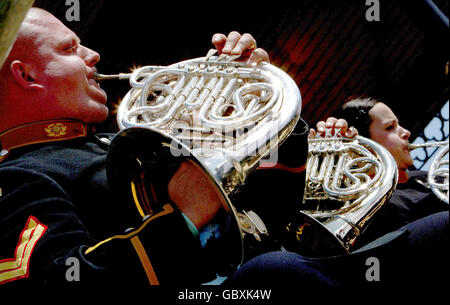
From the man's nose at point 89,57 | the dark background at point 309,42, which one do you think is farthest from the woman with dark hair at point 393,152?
the man's nose at point 89,57

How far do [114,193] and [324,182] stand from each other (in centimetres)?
128

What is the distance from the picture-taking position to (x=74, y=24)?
3357 millimetres

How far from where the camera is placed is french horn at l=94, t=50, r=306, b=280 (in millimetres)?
943

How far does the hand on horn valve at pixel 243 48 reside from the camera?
1.46 meters

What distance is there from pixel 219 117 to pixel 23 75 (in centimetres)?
93

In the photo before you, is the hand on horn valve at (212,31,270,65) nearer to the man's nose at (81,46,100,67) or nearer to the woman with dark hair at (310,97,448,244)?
the man's nose at (81,46,100,67)

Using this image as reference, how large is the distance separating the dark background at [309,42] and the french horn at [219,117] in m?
2.00

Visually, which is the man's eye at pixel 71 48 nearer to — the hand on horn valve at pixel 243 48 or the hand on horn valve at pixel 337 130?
the hand on horn valve at pixel 243 48

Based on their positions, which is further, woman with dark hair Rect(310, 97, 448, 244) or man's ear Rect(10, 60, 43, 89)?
woman with dark hair Rect(310, 97, 448, 244)

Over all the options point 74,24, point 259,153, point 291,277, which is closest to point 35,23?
point 259,153

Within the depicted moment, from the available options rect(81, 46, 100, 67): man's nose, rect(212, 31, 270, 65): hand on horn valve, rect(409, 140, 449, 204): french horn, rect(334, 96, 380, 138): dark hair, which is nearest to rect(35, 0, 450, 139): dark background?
rect(334, 96, 380, 138): dark hair

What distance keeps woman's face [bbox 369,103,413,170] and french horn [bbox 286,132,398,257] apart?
0.70 m

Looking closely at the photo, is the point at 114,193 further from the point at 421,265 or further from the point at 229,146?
the point at 421,265

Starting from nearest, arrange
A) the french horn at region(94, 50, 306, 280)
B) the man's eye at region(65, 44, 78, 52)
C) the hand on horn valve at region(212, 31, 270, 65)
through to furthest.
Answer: the french horn at region(94, 50, 306, 280) < the hand on horn valve at region(212, 31, 270, 65) < the man's eye at region(65, 44, 78, 52)
